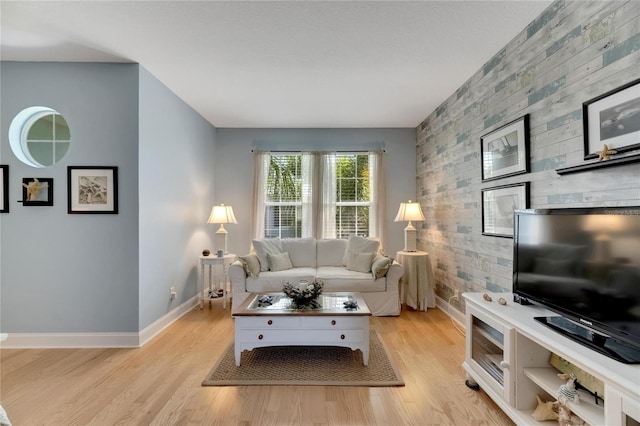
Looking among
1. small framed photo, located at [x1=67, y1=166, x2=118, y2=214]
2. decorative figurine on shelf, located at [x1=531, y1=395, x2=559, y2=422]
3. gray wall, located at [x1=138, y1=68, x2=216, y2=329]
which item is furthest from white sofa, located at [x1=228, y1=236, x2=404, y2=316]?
decorative figurine on shelf, located at [x1=531, y1=395, x2=559, y2=422]

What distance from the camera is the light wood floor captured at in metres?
1.81

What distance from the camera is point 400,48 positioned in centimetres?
258

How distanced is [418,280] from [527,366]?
2.19 m

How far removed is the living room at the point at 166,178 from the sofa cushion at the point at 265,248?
2.92ft

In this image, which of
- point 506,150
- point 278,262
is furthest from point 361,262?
point 506,150

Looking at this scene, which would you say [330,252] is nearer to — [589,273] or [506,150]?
[506,150]

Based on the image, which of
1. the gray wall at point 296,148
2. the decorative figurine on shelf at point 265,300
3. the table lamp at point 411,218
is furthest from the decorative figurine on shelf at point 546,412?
the gray wall at point 296,148

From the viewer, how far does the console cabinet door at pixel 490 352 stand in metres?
1.70

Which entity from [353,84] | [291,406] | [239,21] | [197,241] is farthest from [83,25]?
[291,406]

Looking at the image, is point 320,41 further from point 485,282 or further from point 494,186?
point 485,282

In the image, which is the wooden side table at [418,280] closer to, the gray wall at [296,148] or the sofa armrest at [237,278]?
the gray wall at [296,148]

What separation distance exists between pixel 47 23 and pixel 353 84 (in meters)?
2.62

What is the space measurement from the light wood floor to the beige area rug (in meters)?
0.07

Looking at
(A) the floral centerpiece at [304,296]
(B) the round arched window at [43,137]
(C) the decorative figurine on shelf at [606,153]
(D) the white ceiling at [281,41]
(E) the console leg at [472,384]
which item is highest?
(D) the white ceiling at [281,41]
